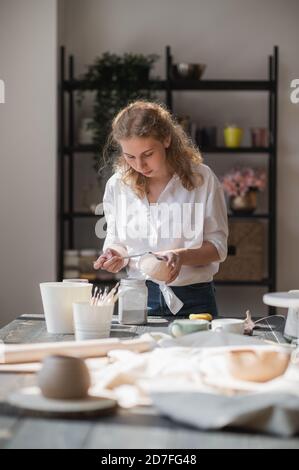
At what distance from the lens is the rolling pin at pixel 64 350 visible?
5.90ft

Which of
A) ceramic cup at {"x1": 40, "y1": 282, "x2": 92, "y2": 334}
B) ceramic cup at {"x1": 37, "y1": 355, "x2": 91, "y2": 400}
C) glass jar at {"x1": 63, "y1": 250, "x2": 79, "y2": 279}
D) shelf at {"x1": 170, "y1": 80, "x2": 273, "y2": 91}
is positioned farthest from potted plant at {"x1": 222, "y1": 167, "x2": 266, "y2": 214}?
ceramic cup at {"x1": 37, "y1": 355, "x2": 91, "y2": 400}

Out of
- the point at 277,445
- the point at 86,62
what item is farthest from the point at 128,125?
the point at 86,62

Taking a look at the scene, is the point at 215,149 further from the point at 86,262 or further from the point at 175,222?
the point at 175,222

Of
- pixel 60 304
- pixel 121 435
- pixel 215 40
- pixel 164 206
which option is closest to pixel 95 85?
pixel 215 40

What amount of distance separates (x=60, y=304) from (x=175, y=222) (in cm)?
72

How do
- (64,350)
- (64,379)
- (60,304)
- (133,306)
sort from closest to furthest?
(64,379) < (64,350) < (60,304) < (133,306)

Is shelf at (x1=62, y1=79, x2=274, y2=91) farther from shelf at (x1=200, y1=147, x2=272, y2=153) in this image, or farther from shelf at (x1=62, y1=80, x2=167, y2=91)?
shelf at (x1=200, y1=147, x2=272, y2=153)

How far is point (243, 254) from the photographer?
5.66 meters

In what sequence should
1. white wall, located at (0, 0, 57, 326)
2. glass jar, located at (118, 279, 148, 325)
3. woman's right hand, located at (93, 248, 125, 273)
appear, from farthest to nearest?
1. white wall, located at (0, 0, 57, 326)
2. woman's right hand, located at (93, 248, 125, 273)
3. glass jar, located at (118, 279, 148, 325)

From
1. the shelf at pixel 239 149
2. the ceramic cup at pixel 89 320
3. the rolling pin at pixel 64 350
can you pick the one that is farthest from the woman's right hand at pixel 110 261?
the shelf at pixel 239 149

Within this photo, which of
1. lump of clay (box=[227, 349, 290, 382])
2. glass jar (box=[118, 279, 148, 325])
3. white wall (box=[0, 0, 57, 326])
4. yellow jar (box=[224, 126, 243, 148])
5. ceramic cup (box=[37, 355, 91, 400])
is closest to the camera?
ceramic cup (box=[37, 355, 91, 400])

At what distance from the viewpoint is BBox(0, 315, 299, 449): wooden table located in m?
1.20

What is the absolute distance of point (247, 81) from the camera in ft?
18.6

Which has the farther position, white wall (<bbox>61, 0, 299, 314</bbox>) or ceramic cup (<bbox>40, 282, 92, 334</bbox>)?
white wall (<bbox>61, 0, 299, 314</bbox>)
